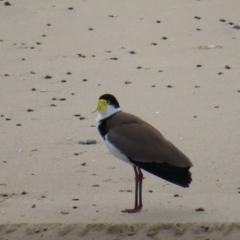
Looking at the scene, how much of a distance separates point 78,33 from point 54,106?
2.11 metres

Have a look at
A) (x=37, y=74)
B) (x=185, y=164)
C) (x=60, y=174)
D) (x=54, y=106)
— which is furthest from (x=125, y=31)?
(x=185, y=164)

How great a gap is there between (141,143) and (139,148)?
0.05m

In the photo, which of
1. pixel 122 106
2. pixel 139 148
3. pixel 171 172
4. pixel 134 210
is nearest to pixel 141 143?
pixel 139 148

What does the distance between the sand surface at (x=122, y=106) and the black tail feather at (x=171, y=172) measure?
0.26 meters

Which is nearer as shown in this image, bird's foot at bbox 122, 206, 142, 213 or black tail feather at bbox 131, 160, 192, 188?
black tail feather at bbox 131, 160, 192, 188

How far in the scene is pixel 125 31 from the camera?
33.0 ft

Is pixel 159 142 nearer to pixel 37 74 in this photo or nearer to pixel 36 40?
pixel 37 74

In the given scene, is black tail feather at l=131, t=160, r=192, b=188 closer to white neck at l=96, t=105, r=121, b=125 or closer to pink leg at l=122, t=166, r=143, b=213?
pink leg at l=122, t=166, r=143, b=213

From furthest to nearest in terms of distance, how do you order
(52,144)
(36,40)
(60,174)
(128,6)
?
(128,6) < (36,40) < (52,144) < (60,174)

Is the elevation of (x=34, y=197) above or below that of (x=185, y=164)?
below

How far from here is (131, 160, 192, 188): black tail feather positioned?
585cm

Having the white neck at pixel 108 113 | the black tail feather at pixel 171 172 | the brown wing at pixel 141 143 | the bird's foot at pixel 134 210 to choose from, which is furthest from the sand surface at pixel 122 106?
the white neck at pixel 108 113

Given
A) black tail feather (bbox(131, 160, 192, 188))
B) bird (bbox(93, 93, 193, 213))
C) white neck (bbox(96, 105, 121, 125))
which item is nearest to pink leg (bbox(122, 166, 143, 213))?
bird (bbox(93, 93, 193, 213))

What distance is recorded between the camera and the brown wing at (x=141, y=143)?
19.7ft
